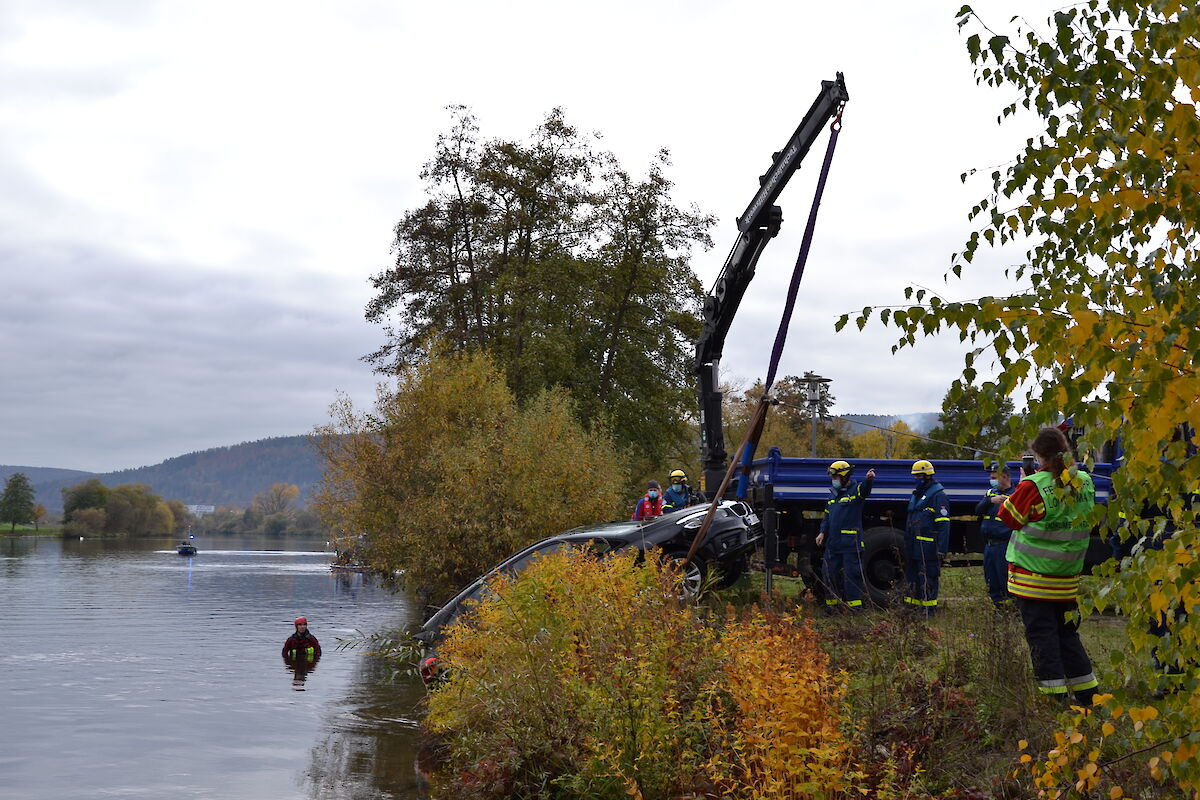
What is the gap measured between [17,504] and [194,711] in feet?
520

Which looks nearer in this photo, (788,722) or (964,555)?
(788,722)

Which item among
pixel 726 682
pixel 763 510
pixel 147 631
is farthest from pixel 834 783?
pixel 147 631

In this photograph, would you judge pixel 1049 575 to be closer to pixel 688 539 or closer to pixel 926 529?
pixel 926 529

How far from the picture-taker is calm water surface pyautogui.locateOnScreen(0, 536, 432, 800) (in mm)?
9891

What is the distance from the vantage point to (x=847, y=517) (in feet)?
41.7

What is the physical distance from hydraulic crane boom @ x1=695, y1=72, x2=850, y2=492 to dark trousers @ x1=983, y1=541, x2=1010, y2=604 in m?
6.03

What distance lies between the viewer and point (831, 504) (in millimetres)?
12930

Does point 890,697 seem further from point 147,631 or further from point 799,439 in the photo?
point 799,439

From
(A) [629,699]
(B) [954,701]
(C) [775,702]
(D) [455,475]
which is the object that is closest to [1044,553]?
(B) [954,701]

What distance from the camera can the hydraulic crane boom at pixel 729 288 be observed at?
1725 centimetres

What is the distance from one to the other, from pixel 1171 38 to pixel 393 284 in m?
34.9

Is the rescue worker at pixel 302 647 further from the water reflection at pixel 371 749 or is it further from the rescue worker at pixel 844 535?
the rescue worker at pixel 844 535

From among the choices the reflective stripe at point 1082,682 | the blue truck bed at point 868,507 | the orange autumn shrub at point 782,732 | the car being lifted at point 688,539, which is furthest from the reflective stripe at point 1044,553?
the blue truck bed at point 868,507

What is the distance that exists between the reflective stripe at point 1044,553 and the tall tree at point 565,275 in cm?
2566
